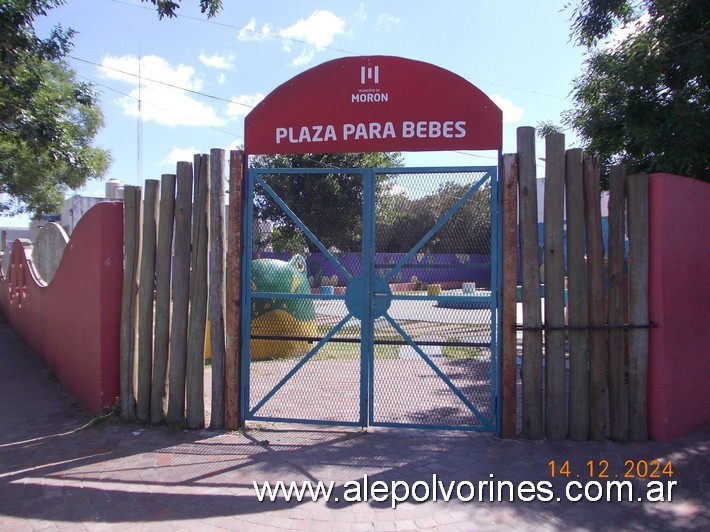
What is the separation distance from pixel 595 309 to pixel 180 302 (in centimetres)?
406

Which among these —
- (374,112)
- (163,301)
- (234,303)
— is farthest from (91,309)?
(374,112)

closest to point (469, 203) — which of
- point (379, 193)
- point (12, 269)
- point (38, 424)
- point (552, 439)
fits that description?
point (379, 193)

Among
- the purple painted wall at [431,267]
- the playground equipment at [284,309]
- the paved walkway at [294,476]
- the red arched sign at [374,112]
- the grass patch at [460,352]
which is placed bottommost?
the paved walkway at [294,476]

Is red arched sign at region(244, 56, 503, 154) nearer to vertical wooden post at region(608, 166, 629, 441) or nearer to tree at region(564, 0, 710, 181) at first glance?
vertical wooden post at region(608, 166, 629, 441)

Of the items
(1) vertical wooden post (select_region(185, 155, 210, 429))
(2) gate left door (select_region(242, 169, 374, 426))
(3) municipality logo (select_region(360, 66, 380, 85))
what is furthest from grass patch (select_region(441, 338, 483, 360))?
(3) municipality logo (select_region(360, 66, 380, 85))

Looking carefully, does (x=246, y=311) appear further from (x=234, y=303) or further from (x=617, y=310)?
(x=617, y=310)

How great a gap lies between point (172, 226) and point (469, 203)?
119 inches

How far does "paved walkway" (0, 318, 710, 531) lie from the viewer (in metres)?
4.03

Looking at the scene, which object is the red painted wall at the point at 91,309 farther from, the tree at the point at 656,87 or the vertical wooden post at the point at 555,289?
the tree at the point at 656,87

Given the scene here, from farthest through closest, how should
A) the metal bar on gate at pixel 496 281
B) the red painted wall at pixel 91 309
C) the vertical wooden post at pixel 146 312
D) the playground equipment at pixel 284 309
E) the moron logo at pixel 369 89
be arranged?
1. the playground equipment at pixel 284 309
2. the red painted wall at pixel 91 309
3. the vertical wooden post at pixel 146 312
4. the moron logo at pixel 369 89
5. the metal bar on gate at pixel 496 281

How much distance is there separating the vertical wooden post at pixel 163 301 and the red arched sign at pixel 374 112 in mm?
986

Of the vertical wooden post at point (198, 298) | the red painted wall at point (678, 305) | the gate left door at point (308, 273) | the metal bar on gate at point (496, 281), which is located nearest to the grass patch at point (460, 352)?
the metal bar on gate at point (496, 281)

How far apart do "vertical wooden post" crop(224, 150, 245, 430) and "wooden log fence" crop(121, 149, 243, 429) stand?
1 centimetres

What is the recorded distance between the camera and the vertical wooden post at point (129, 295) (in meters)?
6.04
